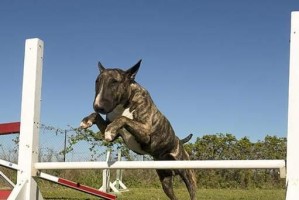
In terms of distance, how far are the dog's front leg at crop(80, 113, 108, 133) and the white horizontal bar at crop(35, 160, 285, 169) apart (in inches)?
10.8

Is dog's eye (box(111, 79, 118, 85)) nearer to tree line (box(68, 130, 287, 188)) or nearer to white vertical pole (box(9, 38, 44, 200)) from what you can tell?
white vertical pole (box(9, 38, 44, 200))

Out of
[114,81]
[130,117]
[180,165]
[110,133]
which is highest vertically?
[114,81]

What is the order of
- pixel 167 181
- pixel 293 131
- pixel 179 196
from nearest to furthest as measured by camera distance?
pixel 293 131, pixel 167 181, pixel 179 196

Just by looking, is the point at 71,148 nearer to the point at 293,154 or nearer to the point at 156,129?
the point at 156,129

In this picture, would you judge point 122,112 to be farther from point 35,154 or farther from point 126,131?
point 35,154

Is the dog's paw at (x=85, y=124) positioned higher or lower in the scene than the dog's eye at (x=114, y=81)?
lower

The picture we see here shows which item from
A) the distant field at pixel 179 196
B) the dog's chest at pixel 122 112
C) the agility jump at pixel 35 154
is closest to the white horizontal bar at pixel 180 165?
the agility jump at pixel 35 154

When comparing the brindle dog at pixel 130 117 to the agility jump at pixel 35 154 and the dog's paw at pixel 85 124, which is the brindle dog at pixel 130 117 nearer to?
the dog's paw at pixel 85 124

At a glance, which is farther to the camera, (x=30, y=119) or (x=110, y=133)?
(x=30, y=119)

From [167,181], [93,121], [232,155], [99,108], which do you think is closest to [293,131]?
[99,108]

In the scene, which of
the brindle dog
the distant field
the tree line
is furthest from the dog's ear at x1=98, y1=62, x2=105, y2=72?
the tree line

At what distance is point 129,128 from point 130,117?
22cm

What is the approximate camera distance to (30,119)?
10.9ft

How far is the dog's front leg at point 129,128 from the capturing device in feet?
9.53
